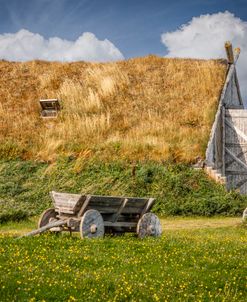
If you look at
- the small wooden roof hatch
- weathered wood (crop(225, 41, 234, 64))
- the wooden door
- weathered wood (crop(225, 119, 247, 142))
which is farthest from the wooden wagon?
weathered wood (crop(225, 41, 234, 64))

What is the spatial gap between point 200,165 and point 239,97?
48.1 feet

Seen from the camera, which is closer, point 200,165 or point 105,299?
point 105,299

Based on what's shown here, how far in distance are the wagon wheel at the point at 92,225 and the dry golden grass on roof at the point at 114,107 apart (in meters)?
14.3

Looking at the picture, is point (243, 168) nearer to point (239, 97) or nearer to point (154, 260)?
point (239, 97)

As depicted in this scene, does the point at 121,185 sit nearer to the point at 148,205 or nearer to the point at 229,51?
the point at 148,205

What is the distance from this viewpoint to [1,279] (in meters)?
9.61

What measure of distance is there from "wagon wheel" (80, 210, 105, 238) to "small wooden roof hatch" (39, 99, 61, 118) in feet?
68.8

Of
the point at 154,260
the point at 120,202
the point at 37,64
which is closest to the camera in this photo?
the point at 154,260

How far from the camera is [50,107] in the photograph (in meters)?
36.8

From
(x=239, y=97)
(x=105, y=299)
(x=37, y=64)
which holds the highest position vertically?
(x=37, y=64)

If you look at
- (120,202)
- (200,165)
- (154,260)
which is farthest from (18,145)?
(154,260)

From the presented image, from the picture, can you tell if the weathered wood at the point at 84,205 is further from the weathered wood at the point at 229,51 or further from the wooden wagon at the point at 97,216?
the weathered wood at the point at 229,51

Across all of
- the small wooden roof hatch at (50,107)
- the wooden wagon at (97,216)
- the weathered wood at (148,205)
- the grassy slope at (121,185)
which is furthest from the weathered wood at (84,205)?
the small wooden roof hatch at (50,107)

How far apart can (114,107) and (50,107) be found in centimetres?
417
